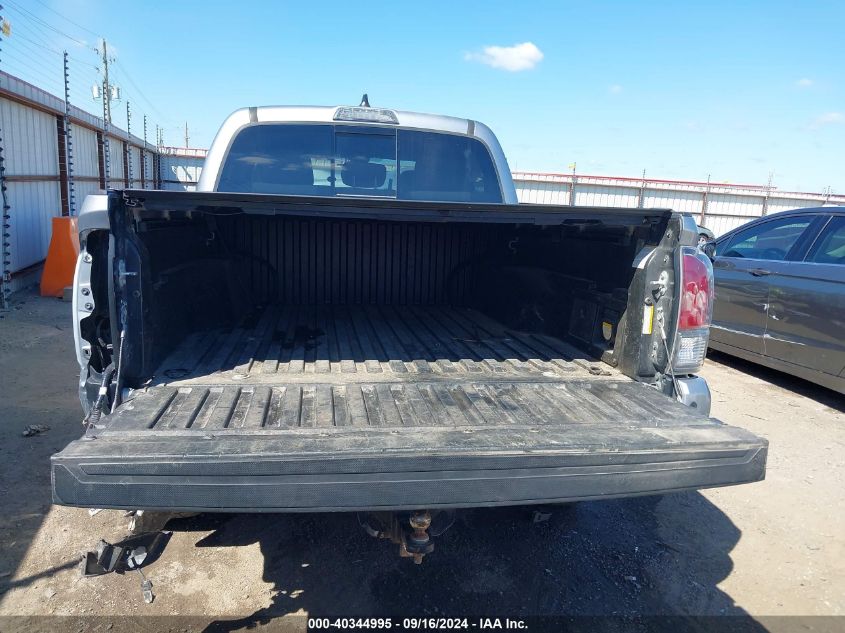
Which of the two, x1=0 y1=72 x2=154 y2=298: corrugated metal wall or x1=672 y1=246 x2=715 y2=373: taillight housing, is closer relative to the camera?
x1=672 y1=246 x2=715 y2=373: taillight housing

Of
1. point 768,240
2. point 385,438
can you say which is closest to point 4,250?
point 385,438

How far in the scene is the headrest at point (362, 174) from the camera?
4035 mm

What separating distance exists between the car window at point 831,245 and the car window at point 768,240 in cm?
27

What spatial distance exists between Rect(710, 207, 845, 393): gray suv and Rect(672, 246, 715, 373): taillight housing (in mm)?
3345

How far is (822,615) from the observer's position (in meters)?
2.86

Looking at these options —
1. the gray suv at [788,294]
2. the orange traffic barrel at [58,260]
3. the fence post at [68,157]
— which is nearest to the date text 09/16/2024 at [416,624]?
the gray suv at [788,294]

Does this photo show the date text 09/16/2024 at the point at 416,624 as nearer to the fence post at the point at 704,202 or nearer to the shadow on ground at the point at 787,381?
the shadow on ground at the point at 787,381

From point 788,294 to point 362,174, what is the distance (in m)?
4.48

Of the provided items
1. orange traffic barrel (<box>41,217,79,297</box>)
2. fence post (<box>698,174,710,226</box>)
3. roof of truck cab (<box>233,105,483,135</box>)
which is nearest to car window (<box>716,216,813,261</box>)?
roof of truck cab (<box>233,105,483,135</box>)

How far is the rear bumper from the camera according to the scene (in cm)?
185

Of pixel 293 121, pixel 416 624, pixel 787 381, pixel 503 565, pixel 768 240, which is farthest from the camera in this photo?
pixel 787 381

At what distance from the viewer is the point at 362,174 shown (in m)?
4.05

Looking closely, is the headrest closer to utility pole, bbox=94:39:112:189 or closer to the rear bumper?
the rear bumper

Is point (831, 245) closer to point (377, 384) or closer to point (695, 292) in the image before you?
point (695, 292)
